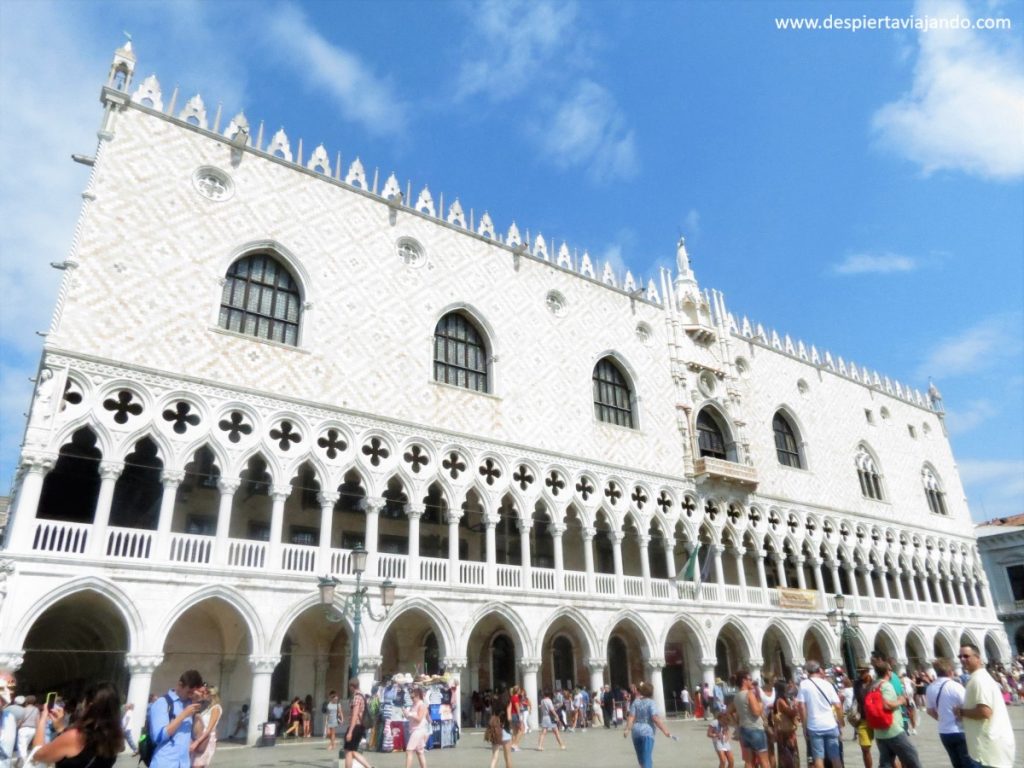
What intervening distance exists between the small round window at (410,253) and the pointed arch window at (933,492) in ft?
80.9

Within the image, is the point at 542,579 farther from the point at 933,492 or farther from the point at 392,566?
the point at 933,492

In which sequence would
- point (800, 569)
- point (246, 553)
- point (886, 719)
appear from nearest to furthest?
point (886, 719)
point (246, 553)
point (800, 569)

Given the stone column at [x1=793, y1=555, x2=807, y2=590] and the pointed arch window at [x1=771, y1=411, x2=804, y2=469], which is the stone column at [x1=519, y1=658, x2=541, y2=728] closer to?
the stone column at [x1=793, y1=555, x2=807, y2=590]

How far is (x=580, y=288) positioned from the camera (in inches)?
880

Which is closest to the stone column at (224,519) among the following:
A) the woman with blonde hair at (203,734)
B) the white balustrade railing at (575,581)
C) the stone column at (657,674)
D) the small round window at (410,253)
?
the small round window at (410,253)

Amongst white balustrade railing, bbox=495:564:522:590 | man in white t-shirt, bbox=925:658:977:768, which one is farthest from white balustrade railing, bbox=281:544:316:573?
man in white t-shirt, bbox=925:658:977:768

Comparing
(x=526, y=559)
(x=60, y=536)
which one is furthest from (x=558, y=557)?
(x=60, y=536)

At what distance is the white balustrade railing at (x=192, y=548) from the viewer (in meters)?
13.5

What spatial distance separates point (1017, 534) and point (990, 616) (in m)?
5.86

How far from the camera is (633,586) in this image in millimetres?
19859

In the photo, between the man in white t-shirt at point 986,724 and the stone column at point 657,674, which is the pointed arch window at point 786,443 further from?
the man in white t-shirt at point 986,724

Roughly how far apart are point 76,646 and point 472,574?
9.98 meters

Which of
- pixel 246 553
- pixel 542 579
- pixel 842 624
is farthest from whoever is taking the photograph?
pixel 842 624

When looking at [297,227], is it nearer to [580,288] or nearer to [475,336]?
[475,336]
